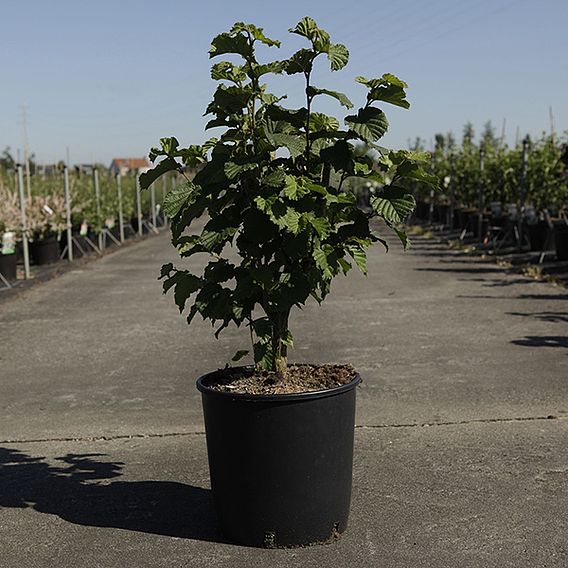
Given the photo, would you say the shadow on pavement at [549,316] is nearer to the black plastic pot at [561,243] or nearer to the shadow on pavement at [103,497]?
the black plastic pot at [561,243]

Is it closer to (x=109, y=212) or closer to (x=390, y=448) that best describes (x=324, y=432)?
(x=390, y=448)

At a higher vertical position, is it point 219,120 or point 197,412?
point 219,120

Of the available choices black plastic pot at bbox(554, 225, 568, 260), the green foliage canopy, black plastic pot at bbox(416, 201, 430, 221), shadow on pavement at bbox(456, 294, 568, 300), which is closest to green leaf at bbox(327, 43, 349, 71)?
the green foliage canopy

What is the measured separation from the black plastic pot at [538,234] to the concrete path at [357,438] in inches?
279

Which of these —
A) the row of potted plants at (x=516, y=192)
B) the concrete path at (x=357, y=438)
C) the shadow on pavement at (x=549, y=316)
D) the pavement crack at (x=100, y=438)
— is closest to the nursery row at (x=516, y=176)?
the row of potted plants at (x=516, y=192)

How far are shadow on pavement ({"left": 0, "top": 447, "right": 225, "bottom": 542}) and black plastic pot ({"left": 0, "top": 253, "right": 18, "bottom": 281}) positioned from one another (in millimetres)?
9997

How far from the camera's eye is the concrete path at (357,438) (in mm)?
3928

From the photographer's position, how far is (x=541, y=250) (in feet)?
59.5

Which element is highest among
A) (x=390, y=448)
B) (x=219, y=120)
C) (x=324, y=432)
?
(x=219, y=120)

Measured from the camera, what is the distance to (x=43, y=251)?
18.5m

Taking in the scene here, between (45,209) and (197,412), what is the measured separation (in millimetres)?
12968

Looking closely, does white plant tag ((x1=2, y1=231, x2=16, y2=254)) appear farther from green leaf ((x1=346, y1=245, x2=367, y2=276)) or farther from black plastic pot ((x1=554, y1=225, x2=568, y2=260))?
green leaf ((x1=346, y1=245, x2=367, y2=276))

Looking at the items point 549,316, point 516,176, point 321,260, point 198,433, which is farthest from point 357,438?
point 516,176

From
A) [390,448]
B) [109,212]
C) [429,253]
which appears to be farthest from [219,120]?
[109,212]
